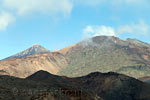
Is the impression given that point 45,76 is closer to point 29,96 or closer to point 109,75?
point 109,75

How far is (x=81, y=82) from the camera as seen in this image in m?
127

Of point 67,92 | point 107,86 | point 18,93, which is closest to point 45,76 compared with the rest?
point 107,86

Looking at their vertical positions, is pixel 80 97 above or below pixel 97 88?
below

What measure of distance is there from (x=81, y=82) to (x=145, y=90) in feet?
115

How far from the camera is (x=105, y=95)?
105000mm

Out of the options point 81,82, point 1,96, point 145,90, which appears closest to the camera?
point 1,96

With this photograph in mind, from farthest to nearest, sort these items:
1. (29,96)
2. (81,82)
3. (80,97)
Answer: (81,82)
(80,97)
(29,96)

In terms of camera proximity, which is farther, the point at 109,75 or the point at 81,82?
the point at 81,82

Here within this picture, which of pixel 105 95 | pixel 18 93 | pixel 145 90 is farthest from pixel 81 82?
pixel 18 93

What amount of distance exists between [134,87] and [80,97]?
196 feet

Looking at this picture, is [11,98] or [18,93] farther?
[18,93]

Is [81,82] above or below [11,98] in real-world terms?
above

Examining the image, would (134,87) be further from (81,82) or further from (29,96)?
(29,96)

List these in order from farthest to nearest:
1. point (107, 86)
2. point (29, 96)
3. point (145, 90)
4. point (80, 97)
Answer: point (107, 86)
point (145, 90)
point (80, 97)
point (29, 96)
